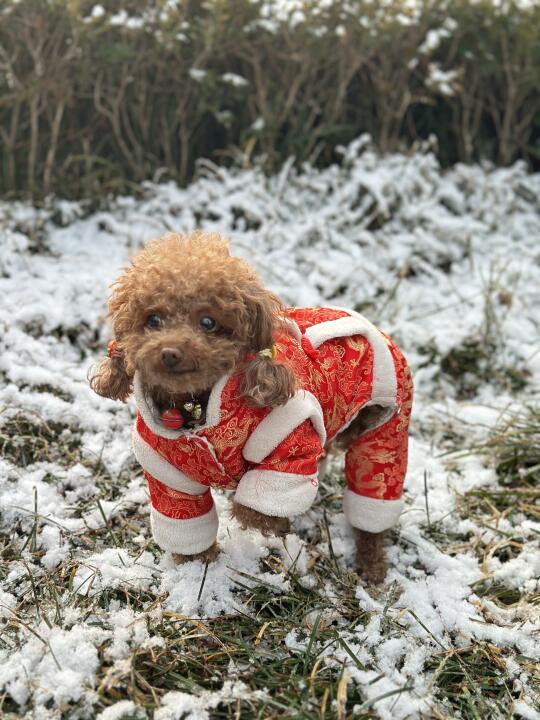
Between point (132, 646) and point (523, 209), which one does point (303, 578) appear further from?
point (523, 209)

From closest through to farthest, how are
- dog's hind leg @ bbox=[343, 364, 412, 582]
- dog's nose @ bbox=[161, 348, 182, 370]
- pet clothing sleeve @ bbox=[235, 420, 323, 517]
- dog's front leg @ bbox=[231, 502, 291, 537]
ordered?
dog's nose @ bbox=[161, 348, 182, 370] < pet clothing sleeve @ bbox=[235, 420, 323, 517] < dog's front leg @ bbox=[231, 502, 291, 537] < dog's hind leg @ bbox=[343, 364, 412, 582]

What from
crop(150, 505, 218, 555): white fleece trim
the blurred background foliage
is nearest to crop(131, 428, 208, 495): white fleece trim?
crop(150, 505, 218, 555): white fleece trim

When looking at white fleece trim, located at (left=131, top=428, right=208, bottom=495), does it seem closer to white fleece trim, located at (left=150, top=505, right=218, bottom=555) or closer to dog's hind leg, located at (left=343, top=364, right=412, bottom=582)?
white fleece trim, located at (left=150, top=505, right=218, bottom=555)

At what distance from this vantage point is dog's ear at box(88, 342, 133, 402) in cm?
204

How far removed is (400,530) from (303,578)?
518 millimetres

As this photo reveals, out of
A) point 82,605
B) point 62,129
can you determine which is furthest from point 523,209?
point 82,605

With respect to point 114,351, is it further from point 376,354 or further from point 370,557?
point 370,557

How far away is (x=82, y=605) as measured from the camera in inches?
81.2

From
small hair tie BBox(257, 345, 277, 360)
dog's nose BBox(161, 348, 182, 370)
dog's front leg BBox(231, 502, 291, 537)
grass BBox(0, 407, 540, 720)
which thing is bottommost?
grass BBox(0, 407, 540, 720)

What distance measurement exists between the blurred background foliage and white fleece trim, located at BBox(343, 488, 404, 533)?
285 cm

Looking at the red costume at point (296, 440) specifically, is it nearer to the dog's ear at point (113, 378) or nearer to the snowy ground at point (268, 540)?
the dog's ear at point (113, 378)

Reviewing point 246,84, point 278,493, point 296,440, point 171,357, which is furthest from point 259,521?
point 246,84

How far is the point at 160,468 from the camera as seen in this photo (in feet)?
6.70

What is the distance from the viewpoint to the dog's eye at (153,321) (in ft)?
6.15
